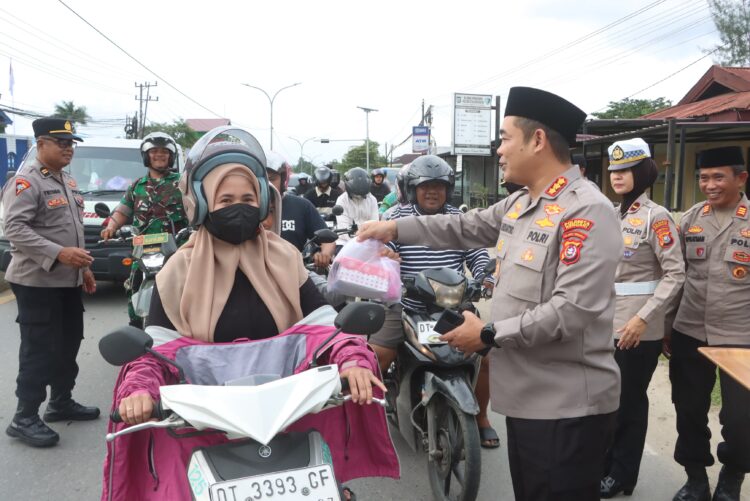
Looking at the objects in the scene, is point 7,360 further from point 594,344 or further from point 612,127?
point 612,127

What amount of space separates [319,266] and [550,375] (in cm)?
258

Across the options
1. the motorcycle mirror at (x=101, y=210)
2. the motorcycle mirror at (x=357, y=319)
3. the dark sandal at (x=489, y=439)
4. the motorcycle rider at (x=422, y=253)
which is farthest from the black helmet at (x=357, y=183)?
the motorcycle mirror at (x=357, y=319)

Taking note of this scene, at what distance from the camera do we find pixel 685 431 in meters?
3.34

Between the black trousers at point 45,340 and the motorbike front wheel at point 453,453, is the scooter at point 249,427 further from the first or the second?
the black trousers at point 45,340

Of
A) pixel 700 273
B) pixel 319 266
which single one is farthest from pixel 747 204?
pixel 319 266

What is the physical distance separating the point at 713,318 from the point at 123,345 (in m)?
2.93

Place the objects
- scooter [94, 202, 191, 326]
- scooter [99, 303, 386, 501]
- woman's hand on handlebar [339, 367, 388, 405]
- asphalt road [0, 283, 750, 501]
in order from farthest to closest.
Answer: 1. scooter [94, 202, 191, 326]
2. asphalt road [0, 283, 750, 501]
3. woman's hand on handlebar [339, 367, 388, 405]
4. scooter [99, 303, 386, 501]

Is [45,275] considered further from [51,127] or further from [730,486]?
[730,486]

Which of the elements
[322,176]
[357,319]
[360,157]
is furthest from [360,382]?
[360,157]

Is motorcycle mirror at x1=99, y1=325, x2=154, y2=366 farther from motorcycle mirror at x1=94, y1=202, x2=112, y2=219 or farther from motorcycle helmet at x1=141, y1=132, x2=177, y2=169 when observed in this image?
motorcycle helmet at x1=141, y1=132, x2=177, y2=169

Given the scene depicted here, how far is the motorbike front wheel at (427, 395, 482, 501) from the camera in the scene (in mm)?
3055

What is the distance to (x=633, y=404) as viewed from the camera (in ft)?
11.1

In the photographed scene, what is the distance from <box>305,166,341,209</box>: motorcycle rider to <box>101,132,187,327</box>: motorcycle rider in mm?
4370

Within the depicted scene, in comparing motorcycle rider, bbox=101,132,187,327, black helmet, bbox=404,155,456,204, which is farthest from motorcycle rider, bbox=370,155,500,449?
motorcycle rider, bbox=101,132,187,327
